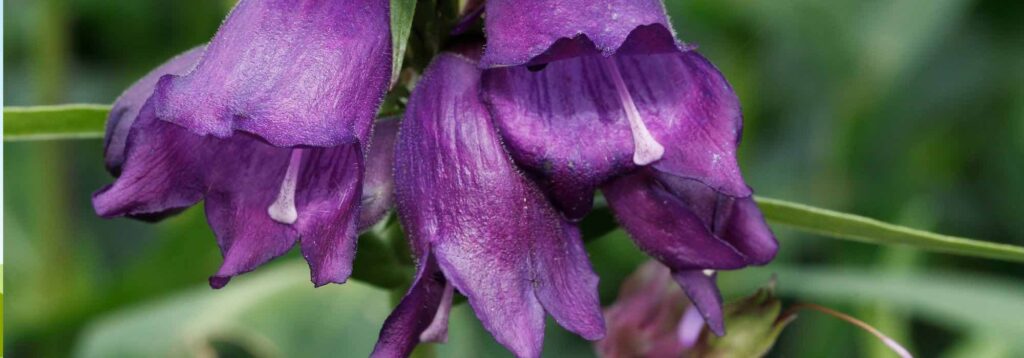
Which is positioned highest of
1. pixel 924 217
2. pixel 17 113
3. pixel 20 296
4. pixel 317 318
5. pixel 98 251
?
pixel 17 113

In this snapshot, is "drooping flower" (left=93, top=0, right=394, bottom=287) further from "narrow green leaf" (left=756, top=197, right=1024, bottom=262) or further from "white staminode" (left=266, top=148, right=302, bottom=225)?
"narrow green leaf" (left=756, top=197, right=1024, bottom=262)

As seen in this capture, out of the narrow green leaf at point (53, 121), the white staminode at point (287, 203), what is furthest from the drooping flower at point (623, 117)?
the narrow green leaf at point (53, 121)

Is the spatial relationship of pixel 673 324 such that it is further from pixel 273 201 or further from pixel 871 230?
pixel 273 201

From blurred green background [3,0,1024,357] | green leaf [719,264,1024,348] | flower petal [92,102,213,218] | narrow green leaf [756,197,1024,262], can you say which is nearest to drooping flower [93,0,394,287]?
flower petal [92,102,213,218]

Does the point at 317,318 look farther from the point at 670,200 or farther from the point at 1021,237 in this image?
the point at 1021,237

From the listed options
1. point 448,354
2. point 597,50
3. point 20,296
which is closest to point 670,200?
point 597,50

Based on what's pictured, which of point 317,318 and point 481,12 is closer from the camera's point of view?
point 481,12

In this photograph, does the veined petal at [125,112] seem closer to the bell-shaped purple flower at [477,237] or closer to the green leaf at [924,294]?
the bell-shaped purple flower at [477,237]
